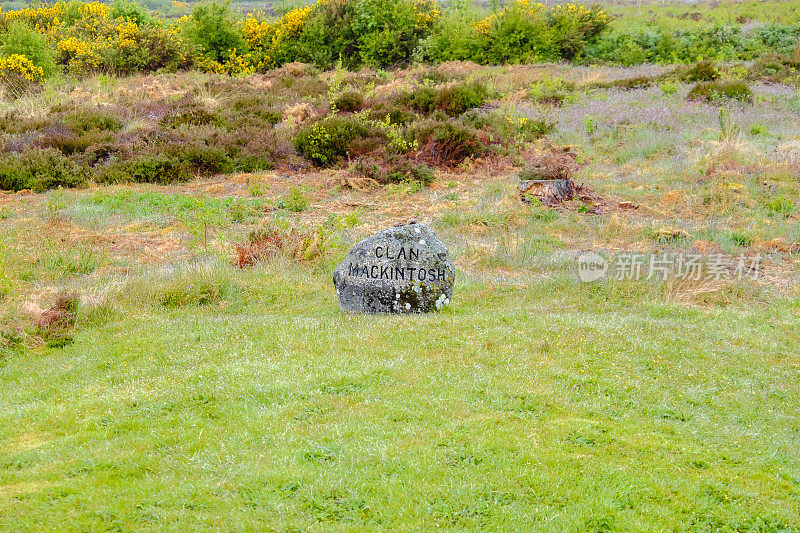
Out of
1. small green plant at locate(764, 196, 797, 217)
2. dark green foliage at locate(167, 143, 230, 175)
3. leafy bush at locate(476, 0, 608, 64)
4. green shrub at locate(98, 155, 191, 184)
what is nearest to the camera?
small green plant at locate(764, 196, 797, 217)

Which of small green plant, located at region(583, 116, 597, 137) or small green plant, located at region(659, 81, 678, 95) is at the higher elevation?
small green plant, located at region(659, 81, 678, 95)

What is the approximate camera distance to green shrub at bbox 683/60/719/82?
23031mm

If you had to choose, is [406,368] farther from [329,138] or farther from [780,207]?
[329,138]

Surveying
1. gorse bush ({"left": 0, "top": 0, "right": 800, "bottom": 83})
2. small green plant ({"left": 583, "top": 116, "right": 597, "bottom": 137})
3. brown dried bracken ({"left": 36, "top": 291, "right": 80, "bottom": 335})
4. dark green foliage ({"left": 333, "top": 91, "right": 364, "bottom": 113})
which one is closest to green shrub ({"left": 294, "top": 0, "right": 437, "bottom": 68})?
gorse bush ({"left": 0, "top": 0, "right": 800, "bottom": 83})

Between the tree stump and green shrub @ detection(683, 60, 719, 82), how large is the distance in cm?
1258

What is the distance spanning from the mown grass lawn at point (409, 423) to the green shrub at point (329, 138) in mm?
9498

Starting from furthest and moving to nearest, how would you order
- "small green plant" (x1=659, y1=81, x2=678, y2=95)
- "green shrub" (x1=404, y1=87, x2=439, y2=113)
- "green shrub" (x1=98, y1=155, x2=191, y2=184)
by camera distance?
"small green plant" (x1=659, y1=81, x2=678, y2=95)
"green shrub" (x1=404, y1=87, x2=439, y2=113)
"green shrub" (x1=98, y1=155, x2=191, y2=184)

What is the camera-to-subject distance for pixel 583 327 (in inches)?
276

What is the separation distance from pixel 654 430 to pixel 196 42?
28.6 metres

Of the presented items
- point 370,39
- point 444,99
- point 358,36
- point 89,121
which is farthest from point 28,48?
point 444,99

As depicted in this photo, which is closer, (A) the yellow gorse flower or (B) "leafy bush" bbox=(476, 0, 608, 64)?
(A) the yellow gorse flower

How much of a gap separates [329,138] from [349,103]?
280 centimetres

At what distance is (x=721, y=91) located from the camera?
20.5 m

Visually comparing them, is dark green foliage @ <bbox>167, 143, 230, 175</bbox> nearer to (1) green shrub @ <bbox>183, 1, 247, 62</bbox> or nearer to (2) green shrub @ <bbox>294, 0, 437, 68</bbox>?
(2) green shrub @ <bbox>294, 0, 437, 68</bbox>
